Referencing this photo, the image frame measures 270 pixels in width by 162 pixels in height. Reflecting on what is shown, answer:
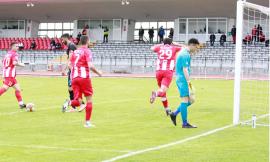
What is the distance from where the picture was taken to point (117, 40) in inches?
2400

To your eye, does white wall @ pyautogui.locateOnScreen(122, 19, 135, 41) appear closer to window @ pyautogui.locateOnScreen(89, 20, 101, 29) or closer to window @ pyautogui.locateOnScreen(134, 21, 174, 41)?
window @ pyautogui.locateOnScreen(134, 21, 174, 41)

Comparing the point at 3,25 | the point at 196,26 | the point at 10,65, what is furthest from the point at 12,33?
the point at 10,65

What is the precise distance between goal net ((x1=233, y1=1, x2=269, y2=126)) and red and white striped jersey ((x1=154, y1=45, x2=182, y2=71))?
6.13 feet

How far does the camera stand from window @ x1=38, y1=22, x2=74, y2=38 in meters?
66.2

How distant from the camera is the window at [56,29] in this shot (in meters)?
66.2

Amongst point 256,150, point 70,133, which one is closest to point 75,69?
point 70,133

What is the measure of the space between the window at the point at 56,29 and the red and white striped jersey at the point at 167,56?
168 ft

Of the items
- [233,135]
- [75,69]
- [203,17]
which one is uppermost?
[203,17]

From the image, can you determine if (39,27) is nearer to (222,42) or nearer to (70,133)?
(222,42)

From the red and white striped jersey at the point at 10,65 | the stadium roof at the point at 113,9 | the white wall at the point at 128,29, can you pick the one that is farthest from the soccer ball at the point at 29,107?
the white wall at the point at 128,29

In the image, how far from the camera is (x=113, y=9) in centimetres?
5897

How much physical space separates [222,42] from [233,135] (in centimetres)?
4126

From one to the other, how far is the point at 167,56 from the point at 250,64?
52.9 ft

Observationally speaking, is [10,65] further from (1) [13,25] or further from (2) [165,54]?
(1) [13,25]
